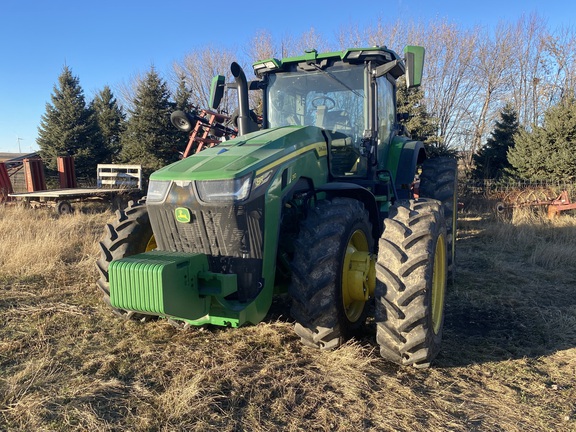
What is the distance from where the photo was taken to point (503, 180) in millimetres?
12977

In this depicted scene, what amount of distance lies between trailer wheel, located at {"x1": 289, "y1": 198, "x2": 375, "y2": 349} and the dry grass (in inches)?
9.4

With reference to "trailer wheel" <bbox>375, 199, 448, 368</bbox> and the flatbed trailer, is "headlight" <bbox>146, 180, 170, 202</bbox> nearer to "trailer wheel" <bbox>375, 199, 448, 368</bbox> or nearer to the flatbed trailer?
"trailer wheel" <bbox>375, 199, 448, 368</bbox>

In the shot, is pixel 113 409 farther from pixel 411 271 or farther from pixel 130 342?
pixel 411 271

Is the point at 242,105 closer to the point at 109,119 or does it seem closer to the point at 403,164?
the point at 403,164

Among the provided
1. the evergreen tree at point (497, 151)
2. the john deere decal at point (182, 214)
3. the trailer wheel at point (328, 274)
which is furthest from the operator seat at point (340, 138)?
the evergreen tree at point (497, 151)

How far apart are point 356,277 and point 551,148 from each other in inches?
450

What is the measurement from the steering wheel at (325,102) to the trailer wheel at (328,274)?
1.51 meters

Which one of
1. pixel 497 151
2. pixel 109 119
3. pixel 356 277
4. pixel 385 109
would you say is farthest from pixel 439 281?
pixel 109 119

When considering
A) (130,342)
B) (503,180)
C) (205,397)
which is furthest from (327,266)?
(503,180)

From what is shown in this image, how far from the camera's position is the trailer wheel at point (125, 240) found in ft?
12.3

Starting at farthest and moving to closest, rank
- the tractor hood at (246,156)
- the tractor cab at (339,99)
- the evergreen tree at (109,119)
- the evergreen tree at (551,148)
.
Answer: the evergreen tree at (109,119), the evergreen tree at (551,148), the tractor cab at (339,99), the tractor hood at (246,156)

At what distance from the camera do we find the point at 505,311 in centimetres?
460

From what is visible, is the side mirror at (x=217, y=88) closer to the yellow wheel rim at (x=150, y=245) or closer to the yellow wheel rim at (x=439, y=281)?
the yellow wheel rim at (x=150, y=245)

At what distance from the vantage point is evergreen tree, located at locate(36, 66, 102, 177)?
17828 mm
